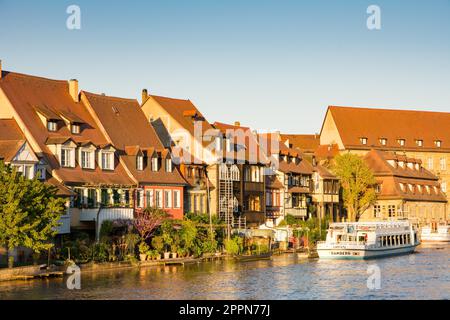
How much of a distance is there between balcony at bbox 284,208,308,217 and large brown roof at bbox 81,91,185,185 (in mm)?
22395

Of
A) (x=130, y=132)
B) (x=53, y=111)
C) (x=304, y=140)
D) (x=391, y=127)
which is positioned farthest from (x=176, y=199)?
(x=304, y=140)

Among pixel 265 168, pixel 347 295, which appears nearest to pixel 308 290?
pixel 347 295

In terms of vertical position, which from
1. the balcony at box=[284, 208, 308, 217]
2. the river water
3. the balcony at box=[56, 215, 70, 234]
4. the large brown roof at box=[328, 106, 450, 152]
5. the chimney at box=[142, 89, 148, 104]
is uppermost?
the large brown roof at box=[328, 106, 450, 152]

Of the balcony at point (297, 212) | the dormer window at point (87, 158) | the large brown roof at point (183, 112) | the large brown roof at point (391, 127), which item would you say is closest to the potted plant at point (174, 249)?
the dormer window at point (87, 158)

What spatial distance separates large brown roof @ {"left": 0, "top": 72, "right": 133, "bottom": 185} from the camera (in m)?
70.0

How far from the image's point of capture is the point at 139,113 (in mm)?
85438

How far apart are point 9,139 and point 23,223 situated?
12.9 m

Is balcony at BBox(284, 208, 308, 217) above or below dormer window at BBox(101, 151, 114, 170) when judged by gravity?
below

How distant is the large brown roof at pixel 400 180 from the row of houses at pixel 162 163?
0.18 metres

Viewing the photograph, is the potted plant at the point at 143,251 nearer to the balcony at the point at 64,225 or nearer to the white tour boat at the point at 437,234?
the balcony at the point at 64,225

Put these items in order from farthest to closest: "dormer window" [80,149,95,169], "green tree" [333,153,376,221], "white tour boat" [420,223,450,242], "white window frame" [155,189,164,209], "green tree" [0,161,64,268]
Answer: "white tour boat" [420,223,450,242] < "green tree" [333,153,376,221] < "white window frame" [155,189,164,209] < "dormer window" [80,149,95,169] < "green tree" [0,161,64,268]

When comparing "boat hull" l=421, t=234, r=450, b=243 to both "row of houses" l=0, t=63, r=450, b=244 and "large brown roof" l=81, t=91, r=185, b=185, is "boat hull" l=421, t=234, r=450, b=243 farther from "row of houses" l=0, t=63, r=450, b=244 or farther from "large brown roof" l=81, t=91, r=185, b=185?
"large brown roof" l=81, t=91, r=185, b=185

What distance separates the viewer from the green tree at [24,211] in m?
56.1

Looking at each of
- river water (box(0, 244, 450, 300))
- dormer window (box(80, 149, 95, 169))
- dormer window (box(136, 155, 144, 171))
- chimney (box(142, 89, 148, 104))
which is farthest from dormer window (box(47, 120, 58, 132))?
chimney (box(142, 89, 148, 104))
